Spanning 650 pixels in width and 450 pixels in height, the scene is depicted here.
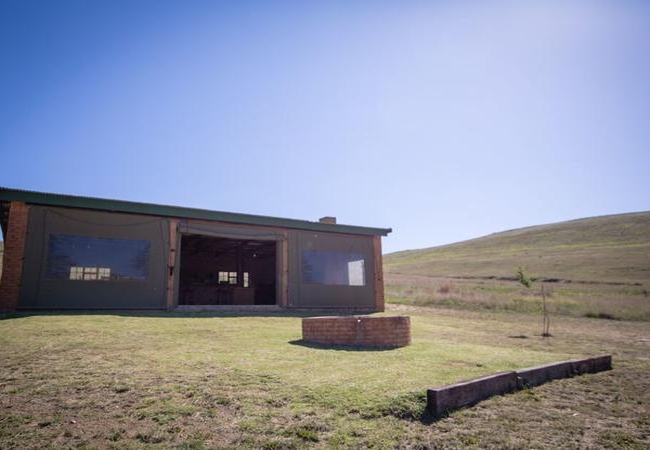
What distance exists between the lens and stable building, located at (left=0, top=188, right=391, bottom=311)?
450 inches

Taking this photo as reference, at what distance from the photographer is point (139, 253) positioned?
1303 cm

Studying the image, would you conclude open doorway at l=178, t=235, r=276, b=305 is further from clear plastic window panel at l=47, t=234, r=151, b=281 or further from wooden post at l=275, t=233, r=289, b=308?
clear plastic window panel at l=47, t=234, r=151, b=281

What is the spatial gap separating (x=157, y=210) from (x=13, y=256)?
4.01m

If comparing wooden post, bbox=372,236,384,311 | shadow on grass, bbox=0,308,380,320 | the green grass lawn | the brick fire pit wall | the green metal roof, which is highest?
the green metal roof

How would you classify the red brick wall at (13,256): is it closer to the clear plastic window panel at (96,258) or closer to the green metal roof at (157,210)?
Result: the green metal roof at (157,210)

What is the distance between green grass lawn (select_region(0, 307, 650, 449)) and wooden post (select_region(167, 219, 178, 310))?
18.3 ft

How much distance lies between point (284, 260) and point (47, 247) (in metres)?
7.68

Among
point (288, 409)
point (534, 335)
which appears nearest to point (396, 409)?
point (288, 409)

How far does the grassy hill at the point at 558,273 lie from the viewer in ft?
77.0

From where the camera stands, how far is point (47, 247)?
1173 cm

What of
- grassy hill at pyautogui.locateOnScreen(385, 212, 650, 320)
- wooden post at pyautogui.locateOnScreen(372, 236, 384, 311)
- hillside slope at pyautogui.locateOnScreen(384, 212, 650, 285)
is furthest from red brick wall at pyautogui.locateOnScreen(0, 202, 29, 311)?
hillside slope at pyautogui.locateOnScreen(384, 212, 650, 285)

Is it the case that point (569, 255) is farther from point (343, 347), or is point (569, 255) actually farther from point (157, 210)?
point (343, 347)

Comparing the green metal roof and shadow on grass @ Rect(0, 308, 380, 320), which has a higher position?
the green metal roof

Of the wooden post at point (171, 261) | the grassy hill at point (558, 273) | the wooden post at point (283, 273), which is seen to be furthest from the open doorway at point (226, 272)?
the grassy hill at point (558, 273)
